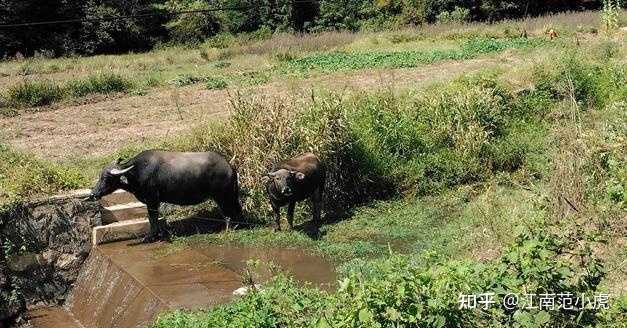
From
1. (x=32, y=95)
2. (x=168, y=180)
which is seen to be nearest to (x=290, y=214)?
(x=168, y=180)

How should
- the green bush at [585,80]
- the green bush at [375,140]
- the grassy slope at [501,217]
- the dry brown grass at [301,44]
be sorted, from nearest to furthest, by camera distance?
the grassy slope at [501,217]
the green bush at [375,140]
the green bush at [585,80]
the dry brown grass at [301,44]

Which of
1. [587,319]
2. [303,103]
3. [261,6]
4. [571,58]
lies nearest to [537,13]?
[261,6]

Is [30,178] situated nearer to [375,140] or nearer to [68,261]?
[68,261]

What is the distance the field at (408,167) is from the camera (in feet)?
17.2

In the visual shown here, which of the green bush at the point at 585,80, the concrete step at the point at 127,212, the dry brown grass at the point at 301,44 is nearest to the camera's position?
the concrete step at the point at 127,212

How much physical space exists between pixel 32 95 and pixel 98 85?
215cm

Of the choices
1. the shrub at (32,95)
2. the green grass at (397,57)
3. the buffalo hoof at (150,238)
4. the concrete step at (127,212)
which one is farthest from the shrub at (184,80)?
the buffalo hoof at (150,238)

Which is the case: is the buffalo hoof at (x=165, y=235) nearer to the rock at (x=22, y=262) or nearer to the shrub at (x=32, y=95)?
the rock at (x=22, y=262)

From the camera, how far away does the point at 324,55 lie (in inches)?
1228

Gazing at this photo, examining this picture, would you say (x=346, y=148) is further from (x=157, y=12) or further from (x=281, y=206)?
(x=157, y=12)

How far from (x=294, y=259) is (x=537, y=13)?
37359 mm

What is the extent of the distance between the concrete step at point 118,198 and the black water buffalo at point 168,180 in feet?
2.92

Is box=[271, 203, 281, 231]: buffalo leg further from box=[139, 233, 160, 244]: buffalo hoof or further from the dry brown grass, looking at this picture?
the dry brown grass

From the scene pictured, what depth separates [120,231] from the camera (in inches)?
430
